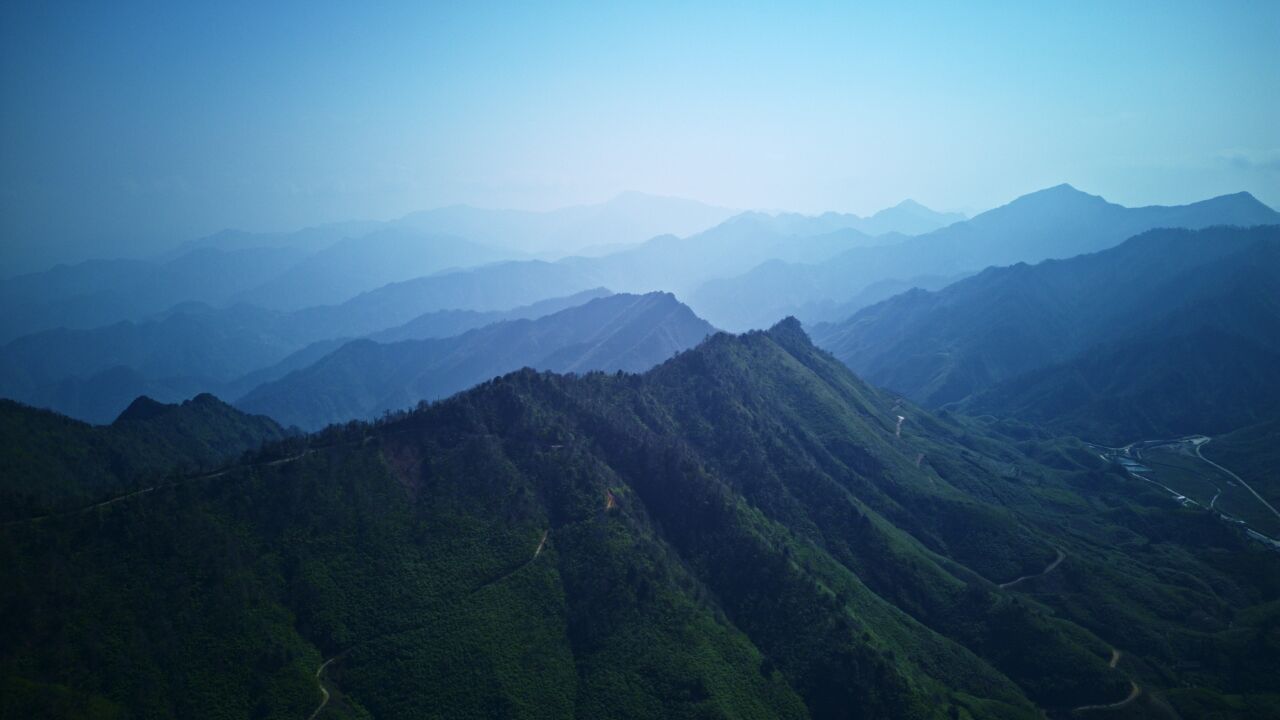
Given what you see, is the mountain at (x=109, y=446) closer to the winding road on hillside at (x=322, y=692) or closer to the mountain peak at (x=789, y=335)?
the winding road on hillside at (x=322, y=692)

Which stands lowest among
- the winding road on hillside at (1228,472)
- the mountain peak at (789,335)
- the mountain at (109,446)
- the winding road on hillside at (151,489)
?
the winding road on hillside at (1228,472)

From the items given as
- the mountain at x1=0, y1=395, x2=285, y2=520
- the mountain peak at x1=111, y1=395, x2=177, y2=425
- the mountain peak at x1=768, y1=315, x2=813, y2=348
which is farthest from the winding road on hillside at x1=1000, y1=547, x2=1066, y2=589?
the mountain peak at x1=111, y1=395, x2=177, y2=425

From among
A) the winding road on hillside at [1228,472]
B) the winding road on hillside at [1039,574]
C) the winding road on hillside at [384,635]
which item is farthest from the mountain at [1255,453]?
the winding road on hillside at [384,635]

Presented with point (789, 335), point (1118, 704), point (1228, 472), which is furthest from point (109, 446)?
point (1228, 472)

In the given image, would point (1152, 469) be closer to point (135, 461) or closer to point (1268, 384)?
point (1268, 384)

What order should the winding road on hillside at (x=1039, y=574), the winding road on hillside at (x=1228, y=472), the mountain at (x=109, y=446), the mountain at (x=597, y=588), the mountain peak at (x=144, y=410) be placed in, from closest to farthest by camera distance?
the mountain at (x=597, y=588) < the winding road on hillside at (x=1039, y=574) < the mountain at (x=109, y=446) < the winding road on hillside at (x=1228, y=472) < the mountain peak at (x=144, y=410)

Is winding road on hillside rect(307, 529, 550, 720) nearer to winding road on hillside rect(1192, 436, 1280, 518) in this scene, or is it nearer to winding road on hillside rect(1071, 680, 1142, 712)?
winding road on hillside rect(1071, 680, 1142, 712)

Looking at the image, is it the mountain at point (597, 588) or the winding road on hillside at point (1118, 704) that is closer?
the mountain at point (597, 588)

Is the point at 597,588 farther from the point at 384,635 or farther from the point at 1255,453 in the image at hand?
the point at 1255,453
